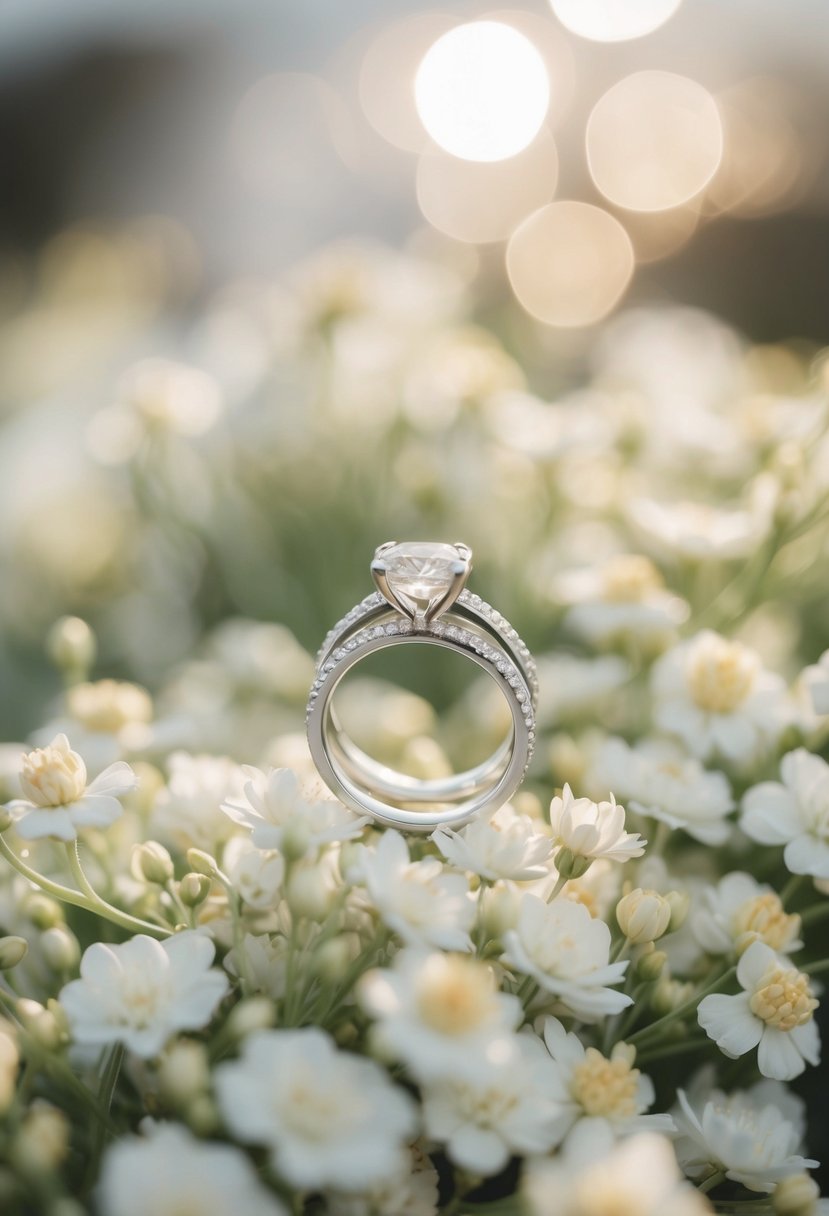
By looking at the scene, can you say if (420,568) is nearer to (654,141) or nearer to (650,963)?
(650,963)

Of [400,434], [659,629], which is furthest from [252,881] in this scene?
[400,434]

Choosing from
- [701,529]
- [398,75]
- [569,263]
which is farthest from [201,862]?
[398,75]

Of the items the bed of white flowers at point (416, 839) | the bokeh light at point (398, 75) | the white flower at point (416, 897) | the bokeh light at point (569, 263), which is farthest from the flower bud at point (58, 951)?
the bokeh light at point (398, 75)

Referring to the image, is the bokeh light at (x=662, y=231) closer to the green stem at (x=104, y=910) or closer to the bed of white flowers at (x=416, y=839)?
the bed of white flowers at (x=416, y=839)

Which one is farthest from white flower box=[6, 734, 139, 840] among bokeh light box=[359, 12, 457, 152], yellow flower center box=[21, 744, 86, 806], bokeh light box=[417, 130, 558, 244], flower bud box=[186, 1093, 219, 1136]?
bokeh light box=[359, 12, 457, 152]

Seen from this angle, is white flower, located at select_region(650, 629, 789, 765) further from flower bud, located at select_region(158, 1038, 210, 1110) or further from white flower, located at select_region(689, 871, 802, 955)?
flower bud, located at select_region(158, 1038, 210, 1110)

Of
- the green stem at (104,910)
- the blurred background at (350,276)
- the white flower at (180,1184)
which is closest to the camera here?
the white flower at (180,1184)
